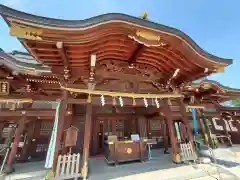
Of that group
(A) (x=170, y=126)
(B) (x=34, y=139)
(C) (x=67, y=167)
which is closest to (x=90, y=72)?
(C) (x=67, y=167)

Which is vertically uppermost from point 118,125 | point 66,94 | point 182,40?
point 182,40

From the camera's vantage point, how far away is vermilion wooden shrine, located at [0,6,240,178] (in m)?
3.42

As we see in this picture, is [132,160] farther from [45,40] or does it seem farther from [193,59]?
[45,40]

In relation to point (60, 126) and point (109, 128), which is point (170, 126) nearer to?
point (109, 128)

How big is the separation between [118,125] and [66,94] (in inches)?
184

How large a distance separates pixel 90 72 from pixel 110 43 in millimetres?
1257

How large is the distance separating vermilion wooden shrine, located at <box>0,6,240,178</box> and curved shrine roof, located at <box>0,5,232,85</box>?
21 mm

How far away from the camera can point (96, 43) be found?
4.03 metres

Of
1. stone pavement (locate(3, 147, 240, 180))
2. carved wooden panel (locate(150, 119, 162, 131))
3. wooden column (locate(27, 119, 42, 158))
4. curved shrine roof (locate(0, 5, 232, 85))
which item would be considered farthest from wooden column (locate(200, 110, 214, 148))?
wooden column (locate(27, 119, 42, 158))

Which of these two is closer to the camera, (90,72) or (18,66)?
(18,66)

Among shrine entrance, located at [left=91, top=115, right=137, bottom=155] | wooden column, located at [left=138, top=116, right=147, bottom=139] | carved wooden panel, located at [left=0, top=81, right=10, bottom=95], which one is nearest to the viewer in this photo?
carved wooden panel, located at [left=0, top=81, right=10, bottom=95]

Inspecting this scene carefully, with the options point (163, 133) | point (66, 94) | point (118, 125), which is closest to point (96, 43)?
point (66, 94)

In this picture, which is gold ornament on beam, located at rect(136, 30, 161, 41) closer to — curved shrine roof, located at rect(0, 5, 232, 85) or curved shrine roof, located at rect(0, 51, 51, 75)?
curved shrine roof, located at rect(0, 5, 232, 85)

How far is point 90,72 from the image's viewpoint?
4.69 metres
